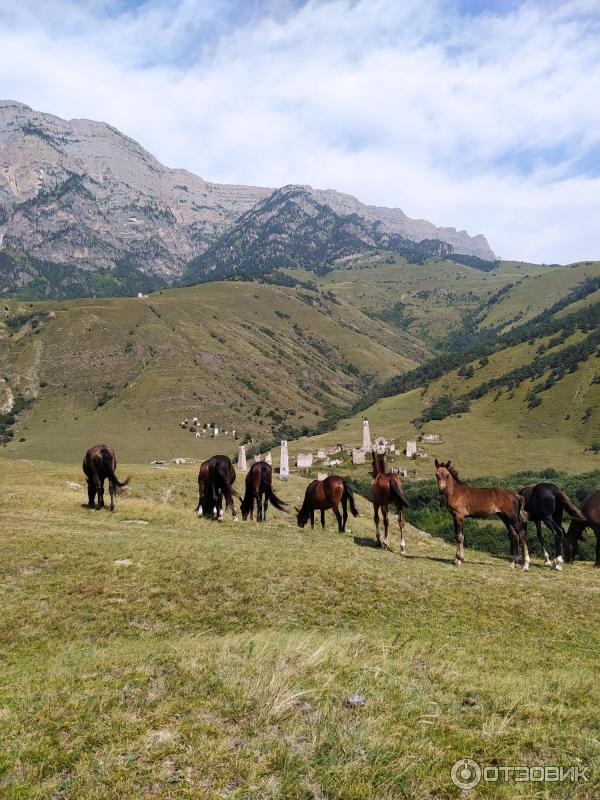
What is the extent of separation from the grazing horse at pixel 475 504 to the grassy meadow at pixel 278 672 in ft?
4.57

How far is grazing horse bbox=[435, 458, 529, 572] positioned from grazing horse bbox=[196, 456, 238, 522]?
10365 millimetres

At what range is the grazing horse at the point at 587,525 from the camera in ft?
65.1

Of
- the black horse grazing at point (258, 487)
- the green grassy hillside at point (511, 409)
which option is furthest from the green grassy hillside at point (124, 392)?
the black horse grazing at point (258, 487)

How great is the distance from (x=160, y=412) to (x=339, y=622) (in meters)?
150

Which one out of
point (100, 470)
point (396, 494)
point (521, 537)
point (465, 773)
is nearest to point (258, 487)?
point (100, 470)

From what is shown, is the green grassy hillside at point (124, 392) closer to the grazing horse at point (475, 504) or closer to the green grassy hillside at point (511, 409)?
the green grassy hillside at point (511, 409)

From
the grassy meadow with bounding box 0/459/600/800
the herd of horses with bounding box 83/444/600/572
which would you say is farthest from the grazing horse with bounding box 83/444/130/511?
the grassy meadow with bounding box 0/459/600/800

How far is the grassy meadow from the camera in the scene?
498cm

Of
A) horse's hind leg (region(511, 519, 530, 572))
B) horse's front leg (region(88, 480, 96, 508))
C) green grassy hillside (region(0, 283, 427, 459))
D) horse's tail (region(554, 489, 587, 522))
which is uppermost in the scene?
green grassy hillside (region(0, 283, 427, 459))

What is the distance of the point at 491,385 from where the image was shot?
151 metres

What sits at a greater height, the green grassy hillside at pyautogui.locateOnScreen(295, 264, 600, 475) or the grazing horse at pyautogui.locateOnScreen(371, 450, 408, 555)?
the green grassy hillside at pyautogui.locateOnScreen(295, 264, 600, 475)

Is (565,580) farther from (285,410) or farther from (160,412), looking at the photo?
(285,410)

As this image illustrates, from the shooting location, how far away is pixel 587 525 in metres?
20.3

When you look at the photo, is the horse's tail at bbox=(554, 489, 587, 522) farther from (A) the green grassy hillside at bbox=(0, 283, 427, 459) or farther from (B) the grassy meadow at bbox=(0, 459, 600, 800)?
(A) the green grassy hillside at bbox=(0, 283, 427, 459)
